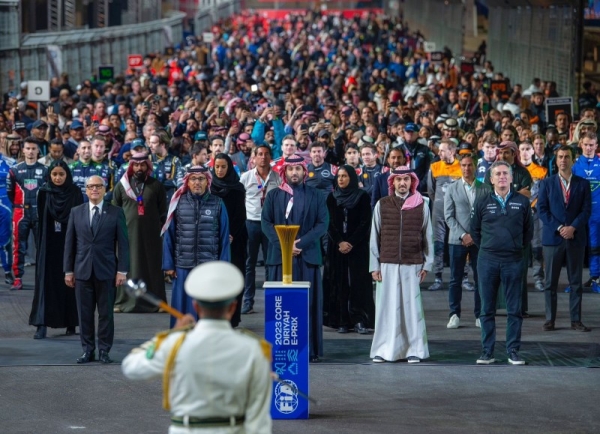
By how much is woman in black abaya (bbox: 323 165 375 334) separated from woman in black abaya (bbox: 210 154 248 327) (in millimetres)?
969

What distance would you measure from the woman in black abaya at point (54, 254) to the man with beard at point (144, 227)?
156 centimetres

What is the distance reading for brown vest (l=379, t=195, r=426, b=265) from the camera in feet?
44.4

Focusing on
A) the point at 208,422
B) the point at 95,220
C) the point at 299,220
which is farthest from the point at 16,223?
the point at 208,422

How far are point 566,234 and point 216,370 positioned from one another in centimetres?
881

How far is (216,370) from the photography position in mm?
6773

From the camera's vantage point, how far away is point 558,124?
22578mm

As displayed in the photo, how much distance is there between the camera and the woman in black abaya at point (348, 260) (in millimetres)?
14781

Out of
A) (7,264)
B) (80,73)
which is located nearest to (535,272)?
(7,264)

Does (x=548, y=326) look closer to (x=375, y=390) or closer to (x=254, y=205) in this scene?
(x=375, y=390)

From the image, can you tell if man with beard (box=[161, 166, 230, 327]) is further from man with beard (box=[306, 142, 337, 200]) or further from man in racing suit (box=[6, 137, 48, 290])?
man in racing suit (box=[6, 137, 48, 290])

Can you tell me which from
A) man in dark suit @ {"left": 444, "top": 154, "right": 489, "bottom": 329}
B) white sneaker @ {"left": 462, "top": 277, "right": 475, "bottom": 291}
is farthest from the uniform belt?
white sneaker @ {"left": 462, "top": 277, "right": 475, "bottom": 291}

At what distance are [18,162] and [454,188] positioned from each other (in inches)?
247

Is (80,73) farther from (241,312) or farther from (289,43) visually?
(241,312)

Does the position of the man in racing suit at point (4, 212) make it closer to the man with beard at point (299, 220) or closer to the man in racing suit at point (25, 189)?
the man in racing suit at point (25, 189)
